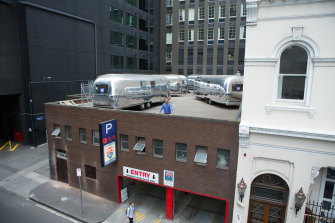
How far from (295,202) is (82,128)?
14.0 metres

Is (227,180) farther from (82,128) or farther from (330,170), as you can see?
(82,128)

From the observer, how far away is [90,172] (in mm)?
16984

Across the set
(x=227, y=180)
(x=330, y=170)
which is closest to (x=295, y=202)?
(x=330, y=170)

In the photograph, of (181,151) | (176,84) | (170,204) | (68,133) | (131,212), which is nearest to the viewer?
(181,151)

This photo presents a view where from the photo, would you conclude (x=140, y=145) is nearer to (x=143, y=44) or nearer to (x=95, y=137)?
(x=95, y=137)

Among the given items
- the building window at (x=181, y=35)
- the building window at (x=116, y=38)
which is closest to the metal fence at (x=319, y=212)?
the building window at (x=116, y=38)

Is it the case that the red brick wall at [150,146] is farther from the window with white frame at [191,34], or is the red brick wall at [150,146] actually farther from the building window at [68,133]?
the window with white frame at [191,34]

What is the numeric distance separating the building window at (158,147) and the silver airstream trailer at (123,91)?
4.24 m

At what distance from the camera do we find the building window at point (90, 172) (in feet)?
55.1

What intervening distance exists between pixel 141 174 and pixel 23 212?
8613mm

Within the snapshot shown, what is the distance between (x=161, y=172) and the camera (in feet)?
45.9

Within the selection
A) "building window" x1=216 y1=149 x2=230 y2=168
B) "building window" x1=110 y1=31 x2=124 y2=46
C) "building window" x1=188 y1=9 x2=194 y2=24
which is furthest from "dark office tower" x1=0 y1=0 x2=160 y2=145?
"building window" x1=216 y1=149 x2=230 y2=168

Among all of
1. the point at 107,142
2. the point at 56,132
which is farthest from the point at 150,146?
the point at 56,132

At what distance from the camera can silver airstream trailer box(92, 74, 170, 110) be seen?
16.1m
